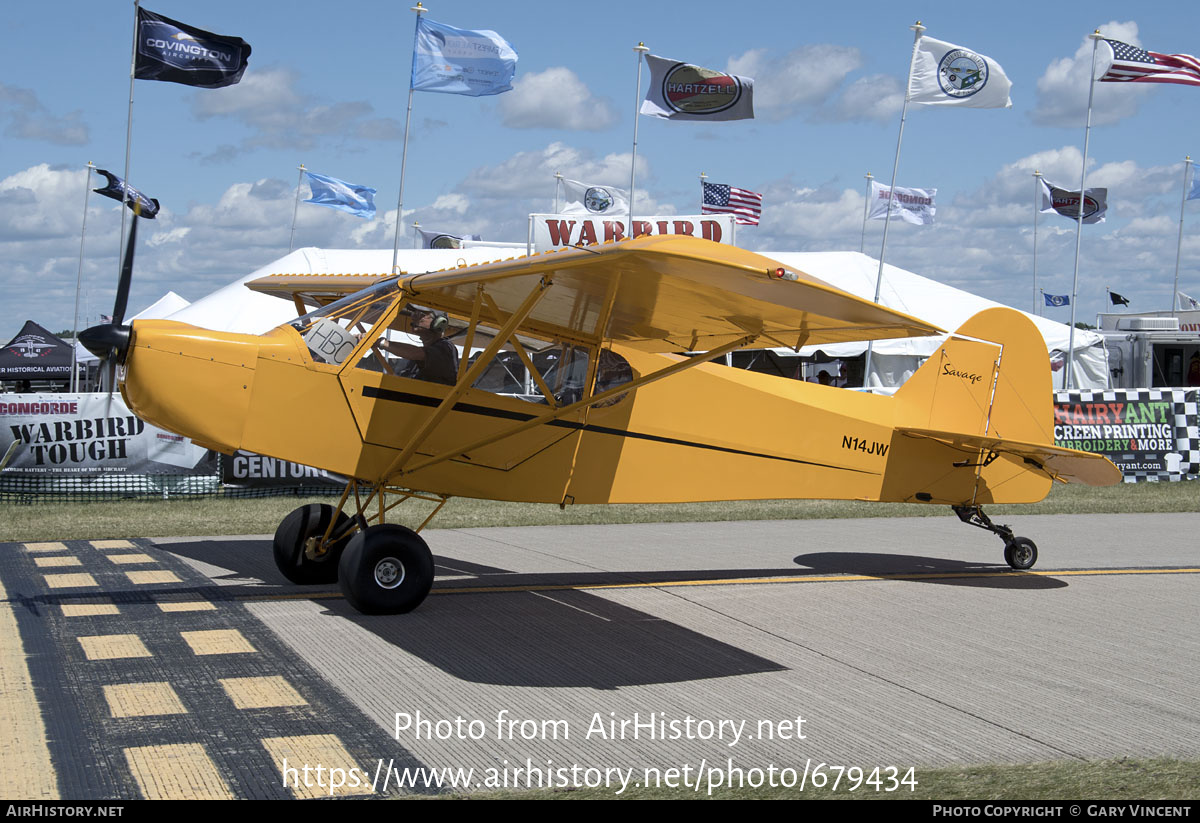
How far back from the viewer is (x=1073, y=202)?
28484 millimetres

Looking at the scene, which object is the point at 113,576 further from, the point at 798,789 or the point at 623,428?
the point at 798,789

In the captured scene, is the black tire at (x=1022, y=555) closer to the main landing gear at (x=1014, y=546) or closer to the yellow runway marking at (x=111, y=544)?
the main landing gear at (x=1014, y=546)

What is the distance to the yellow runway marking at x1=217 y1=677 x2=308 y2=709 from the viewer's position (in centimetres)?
543

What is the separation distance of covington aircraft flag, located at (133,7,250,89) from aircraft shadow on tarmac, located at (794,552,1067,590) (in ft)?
38.3

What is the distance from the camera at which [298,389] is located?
25.1ft

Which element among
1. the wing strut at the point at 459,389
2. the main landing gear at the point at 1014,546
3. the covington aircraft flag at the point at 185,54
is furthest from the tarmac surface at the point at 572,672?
the covington aircraft flag at the point at 185,54

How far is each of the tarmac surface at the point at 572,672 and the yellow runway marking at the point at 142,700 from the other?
23 millimetres

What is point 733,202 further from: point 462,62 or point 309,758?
point 309,758

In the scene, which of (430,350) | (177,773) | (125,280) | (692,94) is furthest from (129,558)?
(692,94)

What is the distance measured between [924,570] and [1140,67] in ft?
51.2

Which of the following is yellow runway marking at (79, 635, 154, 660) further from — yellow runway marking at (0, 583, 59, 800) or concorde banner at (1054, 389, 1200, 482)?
concorde banner at (1054, 389, 1200, 482)

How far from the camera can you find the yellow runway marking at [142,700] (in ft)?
17.2

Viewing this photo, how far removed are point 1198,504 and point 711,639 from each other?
43.2 feet
